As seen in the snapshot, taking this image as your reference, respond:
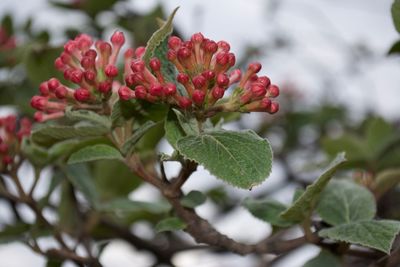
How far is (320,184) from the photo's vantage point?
103cm

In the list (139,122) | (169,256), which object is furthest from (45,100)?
(169,256)

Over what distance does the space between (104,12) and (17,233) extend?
1.52 metres

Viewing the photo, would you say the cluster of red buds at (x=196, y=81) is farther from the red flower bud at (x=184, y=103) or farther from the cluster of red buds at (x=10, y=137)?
the cluster of red buds at (x=10, y=137)

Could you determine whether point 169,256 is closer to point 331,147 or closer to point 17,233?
point 17,233

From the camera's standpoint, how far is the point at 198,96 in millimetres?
911

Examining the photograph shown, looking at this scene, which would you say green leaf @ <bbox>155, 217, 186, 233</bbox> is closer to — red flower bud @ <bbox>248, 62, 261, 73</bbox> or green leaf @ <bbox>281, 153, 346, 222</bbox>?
green leaf @ <bbox>281, 153, 346, 222</bbox>

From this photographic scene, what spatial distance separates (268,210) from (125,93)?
0.47 metres

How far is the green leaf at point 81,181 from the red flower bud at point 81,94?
Result: 1.87 feet

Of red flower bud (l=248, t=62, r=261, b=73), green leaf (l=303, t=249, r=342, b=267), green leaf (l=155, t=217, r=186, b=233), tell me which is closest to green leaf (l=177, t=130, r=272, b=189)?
red flower bud (l=248, t=62, r=261, b=73)

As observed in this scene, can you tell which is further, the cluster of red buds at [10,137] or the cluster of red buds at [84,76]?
the cluster of red buds at [10,137]

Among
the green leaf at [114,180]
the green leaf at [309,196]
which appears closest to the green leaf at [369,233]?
the green leaf at [309,196]

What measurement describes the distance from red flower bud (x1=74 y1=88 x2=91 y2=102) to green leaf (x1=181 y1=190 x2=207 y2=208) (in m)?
0.29

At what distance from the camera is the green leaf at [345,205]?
1.21 meters

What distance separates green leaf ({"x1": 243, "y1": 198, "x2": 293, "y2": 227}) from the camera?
1212mm
